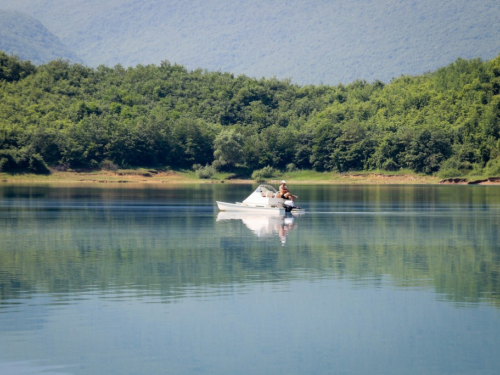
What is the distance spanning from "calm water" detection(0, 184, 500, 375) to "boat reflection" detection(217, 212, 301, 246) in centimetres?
73

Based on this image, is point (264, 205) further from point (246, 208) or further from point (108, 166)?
point (108, 166)

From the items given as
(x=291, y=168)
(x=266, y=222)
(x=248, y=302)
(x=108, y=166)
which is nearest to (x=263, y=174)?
(x=291, y=168)

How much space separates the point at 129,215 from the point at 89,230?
467 inches

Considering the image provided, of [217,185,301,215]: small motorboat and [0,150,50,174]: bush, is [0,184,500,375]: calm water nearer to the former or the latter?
[217,185,301,215]: small motorboat

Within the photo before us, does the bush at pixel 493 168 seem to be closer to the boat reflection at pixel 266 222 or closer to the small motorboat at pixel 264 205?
the small motorboat at pixel 264 205

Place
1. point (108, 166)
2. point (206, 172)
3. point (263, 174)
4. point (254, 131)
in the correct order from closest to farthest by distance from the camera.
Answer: point (108, 166) < point (206, 172) < point (263, 174) < point (254, 131)

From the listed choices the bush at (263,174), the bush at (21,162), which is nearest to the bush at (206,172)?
the bush at (263,174)

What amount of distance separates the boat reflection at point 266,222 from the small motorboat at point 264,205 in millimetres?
625

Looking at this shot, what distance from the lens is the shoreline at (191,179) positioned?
139 metres

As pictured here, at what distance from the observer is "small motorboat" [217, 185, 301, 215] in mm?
60656

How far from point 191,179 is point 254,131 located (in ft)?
103

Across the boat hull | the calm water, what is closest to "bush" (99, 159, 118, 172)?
the boat hull

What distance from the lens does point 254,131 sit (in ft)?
590

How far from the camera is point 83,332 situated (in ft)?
61.6
